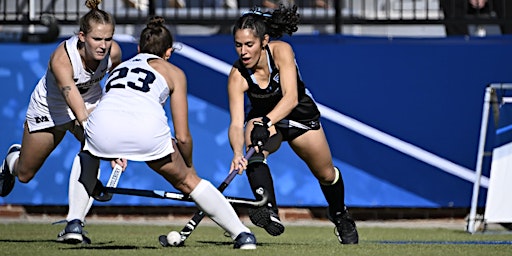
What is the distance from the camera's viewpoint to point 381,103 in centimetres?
1116

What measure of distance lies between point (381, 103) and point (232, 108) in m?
3.46

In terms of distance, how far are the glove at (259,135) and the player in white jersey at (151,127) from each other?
23.4 inches

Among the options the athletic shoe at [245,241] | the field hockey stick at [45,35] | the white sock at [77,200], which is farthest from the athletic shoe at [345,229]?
the field hockey stick at [45,35]

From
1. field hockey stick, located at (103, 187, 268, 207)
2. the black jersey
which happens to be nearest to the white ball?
field hockey stick, located at (103, 187, 268, 207)

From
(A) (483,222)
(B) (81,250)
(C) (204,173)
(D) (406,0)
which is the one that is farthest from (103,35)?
(D) (406,0)

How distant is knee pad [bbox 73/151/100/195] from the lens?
733 centimetres

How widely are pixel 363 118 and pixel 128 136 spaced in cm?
453

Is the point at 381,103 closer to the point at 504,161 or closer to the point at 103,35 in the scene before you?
the point at 504,161

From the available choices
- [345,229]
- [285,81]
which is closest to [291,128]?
[285,81]

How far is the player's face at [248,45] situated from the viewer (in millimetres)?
7871

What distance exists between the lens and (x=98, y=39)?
7738mm

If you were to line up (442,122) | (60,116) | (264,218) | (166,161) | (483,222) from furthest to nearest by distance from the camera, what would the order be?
1. (442,122)
2. (483,222)
3. (60,116)
4. (264,218)
5. (166,161)

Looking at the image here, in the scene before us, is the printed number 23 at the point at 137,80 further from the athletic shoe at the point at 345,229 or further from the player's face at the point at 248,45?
the athletic shoe at the point at 345,229

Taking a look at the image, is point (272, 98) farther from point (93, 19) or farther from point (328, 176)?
point (93, 19)
